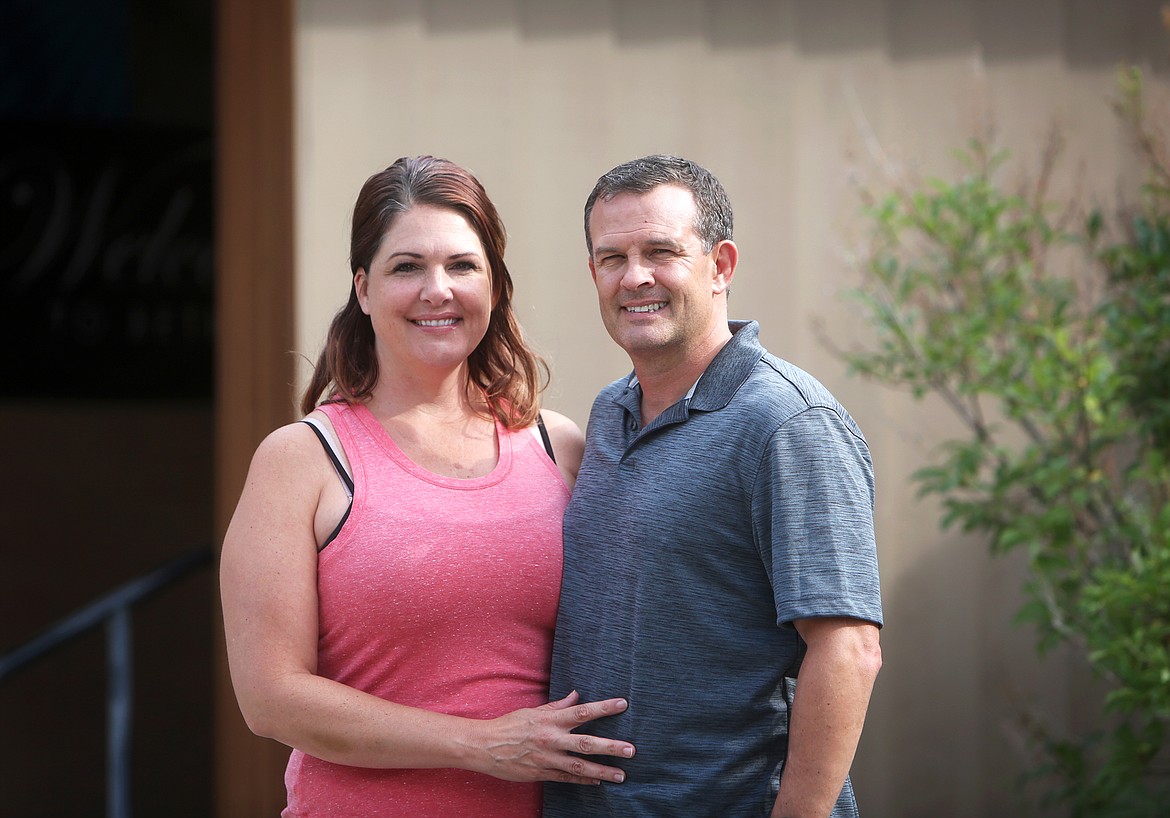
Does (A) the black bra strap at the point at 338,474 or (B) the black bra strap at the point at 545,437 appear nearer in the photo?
(A) the black bra strap at the point at 338,474

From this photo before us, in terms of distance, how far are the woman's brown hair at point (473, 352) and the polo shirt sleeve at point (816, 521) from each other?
1.89 feet

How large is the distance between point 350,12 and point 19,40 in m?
2.47

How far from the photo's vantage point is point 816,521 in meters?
1.52

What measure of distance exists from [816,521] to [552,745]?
0.48 m

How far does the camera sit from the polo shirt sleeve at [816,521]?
1503 mm

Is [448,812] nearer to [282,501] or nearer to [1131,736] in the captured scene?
[282,501]

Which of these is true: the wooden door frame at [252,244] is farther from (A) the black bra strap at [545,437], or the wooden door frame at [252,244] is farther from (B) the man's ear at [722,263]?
(B) the man's ear at [722,263]

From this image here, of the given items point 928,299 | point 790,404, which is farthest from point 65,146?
point 790,404

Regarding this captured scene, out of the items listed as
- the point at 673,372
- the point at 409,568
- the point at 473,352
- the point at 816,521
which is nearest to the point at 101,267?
the point at 473,352

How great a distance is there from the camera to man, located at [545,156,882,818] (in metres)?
1.52

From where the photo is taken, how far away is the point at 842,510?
153cm

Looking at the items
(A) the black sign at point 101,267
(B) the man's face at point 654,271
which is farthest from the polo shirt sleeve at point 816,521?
(A) the black sign at point 101,267

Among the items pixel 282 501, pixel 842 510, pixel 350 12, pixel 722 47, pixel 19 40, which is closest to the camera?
pixel 842 510

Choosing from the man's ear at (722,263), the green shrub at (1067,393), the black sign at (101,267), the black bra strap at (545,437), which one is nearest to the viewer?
the man's ear at (722,263)
